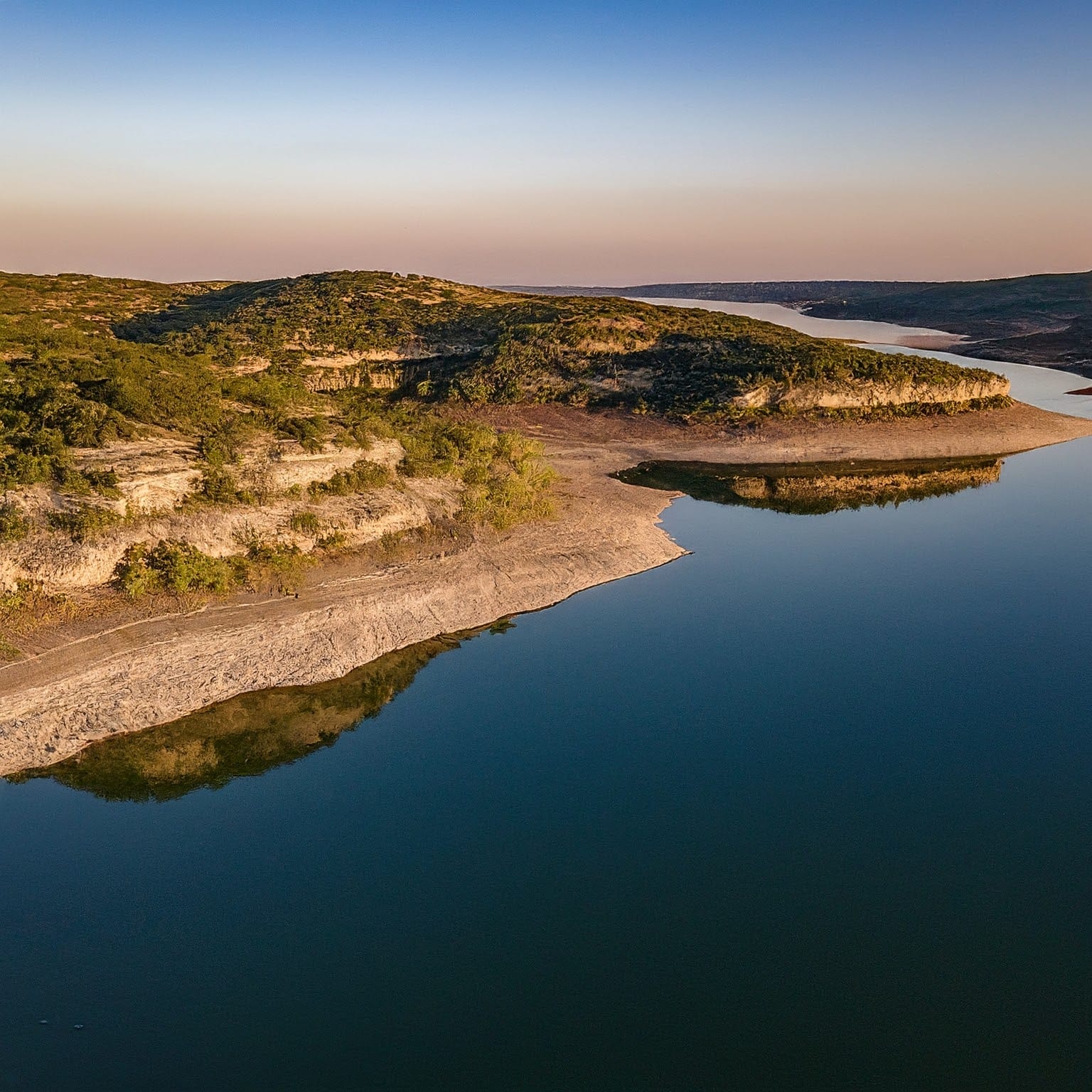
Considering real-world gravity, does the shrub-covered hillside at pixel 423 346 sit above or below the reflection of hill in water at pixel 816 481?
above

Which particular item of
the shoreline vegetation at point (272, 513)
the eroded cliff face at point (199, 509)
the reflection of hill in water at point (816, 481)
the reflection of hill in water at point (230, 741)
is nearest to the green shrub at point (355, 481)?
the shoreline vegetation at point (272, 513)

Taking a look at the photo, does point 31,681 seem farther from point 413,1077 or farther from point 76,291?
point 76,291

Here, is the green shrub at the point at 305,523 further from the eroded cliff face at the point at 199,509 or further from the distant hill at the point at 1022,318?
the distant hill at the point at 1022,318

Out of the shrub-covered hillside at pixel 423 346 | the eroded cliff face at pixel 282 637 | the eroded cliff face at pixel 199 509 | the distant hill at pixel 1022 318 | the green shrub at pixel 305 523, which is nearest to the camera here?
the eroded cliff face at pixel 282 637

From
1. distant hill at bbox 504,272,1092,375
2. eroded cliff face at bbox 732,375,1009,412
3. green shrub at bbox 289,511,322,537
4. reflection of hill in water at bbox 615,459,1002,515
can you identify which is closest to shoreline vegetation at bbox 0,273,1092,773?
green shrub at bbox 289,511,322,537

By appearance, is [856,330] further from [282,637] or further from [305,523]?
[282,637]

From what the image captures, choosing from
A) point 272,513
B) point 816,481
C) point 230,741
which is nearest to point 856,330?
point 816,481
